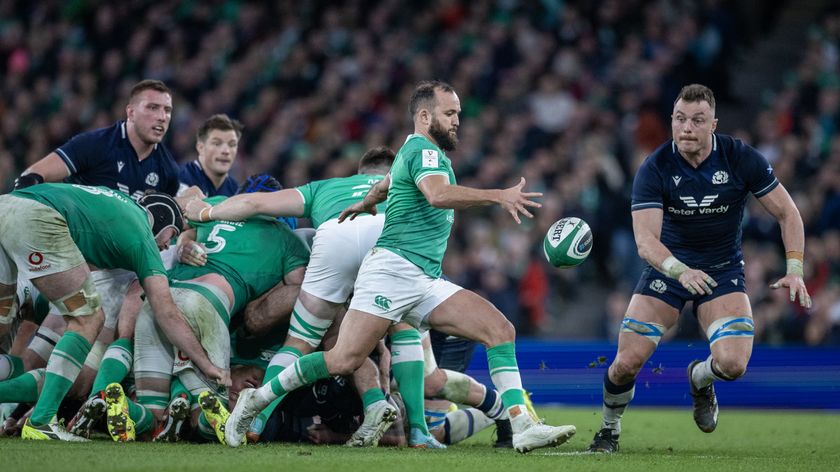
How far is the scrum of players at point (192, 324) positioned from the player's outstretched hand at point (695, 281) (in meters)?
1.73

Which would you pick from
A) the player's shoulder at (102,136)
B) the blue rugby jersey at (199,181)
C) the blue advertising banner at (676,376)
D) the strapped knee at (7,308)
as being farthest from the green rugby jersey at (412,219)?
the blue advertising banner at (676,376)

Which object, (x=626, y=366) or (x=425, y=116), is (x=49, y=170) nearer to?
(x=425, y=116)

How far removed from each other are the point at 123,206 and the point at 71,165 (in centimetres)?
164

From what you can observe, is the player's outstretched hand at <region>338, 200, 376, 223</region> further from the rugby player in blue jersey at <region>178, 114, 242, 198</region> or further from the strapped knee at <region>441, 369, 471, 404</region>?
the rugby player in blue jersey at <region>178, 114, 242, 198</region>

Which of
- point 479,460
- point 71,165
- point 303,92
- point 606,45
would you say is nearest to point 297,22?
point 303,92

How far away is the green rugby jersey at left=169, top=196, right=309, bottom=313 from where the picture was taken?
8430 millimetres

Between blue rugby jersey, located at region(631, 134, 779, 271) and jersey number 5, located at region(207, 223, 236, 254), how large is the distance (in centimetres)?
298

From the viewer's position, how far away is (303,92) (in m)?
18.5

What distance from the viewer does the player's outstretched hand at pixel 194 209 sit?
8695mm

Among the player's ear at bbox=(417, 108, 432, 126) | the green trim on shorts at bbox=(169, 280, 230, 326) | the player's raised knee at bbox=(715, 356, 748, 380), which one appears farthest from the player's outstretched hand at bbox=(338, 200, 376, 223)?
the player's raised knee at bbox=(715, 356, 748, 380)

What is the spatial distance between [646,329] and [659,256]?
23.5 inches

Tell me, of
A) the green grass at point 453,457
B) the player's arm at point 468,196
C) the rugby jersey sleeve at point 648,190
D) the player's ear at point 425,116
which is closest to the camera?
the green grass at point 453,457

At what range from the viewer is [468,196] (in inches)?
270

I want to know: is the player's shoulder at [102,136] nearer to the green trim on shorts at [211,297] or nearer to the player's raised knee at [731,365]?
the green trim on shorts at [211,297]
